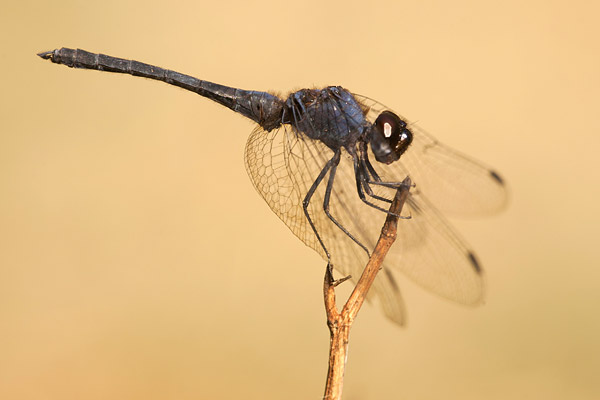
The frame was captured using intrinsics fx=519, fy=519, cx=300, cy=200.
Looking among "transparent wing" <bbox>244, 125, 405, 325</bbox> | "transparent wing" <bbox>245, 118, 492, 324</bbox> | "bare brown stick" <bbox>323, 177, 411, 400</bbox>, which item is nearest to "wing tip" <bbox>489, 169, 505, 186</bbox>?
"transparent wing" <bbox>245, 118, 492, 324</bbox>

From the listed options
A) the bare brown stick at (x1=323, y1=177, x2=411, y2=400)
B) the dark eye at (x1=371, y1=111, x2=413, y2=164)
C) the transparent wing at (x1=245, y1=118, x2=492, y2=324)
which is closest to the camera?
the bare brown stick at (x1=323, y1=177, x2=411, y2=400)

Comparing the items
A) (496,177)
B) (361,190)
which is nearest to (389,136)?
(361,190)

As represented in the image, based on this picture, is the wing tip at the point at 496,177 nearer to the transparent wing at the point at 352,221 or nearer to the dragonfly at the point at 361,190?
the dragonfly at the point at 361,190

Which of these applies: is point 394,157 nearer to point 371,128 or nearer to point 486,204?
point 371,128

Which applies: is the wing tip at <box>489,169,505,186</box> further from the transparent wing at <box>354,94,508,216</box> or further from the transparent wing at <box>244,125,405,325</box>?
the transparent wing at <box>244,125,405,325</box>

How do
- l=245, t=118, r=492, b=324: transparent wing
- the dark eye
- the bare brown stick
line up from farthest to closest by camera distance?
l=245, t=118, r=492, b=324: transparent wing
the dark eye
the bare brown stick
